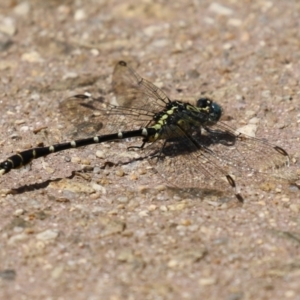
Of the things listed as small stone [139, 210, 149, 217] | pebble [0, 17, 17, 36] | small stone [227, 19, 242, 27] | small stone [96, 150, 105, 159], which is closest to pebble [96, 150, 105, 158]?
small stone [96, 150, 105, 159]

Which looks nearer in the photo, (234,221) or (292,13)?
(234,221)

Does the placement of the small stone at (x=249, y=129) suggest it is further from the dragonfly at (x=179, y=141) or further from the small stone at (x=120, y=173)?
the small stone at (x=120, y=173)

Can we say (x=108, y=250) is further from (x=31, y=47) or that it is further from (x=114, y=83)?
(x=31, y=47)

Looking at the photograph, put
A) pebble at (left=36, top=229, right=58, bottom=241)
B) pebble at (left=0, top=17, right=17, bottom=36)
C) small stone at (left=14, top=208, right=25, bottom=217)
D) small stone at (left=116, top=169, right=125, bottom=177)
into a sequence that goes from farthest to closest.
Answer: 1. pebble at (left=0, top=17, right=17, bottom=36)
2. small stone at (left=116, top=169, right=125, bottom=177)
3. small stone at (left=14, top=208, right=25, bottom=217)
4. pebble at (left=36, top=229, right=58, bottom=241)

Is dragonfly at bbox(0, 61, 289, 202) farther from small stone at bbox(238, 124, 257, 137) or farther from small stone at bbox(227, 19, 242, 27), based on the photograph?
small stone at bbox(227, 19, 242, 27)

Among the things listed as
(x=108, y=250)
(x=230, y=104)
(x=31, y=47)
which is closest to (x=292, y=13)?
(x=230, y=104)

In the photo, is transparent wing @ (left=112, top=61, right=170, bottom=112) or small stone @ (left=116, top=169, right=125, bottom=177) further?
transparent wing @ (left=112, top=61, right=170, bottom=112)

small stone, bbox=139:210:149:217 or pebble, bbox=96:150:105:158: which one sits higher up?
pebble, bbox=96:150:105:158

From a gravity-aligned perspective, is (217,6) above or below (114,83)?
above
